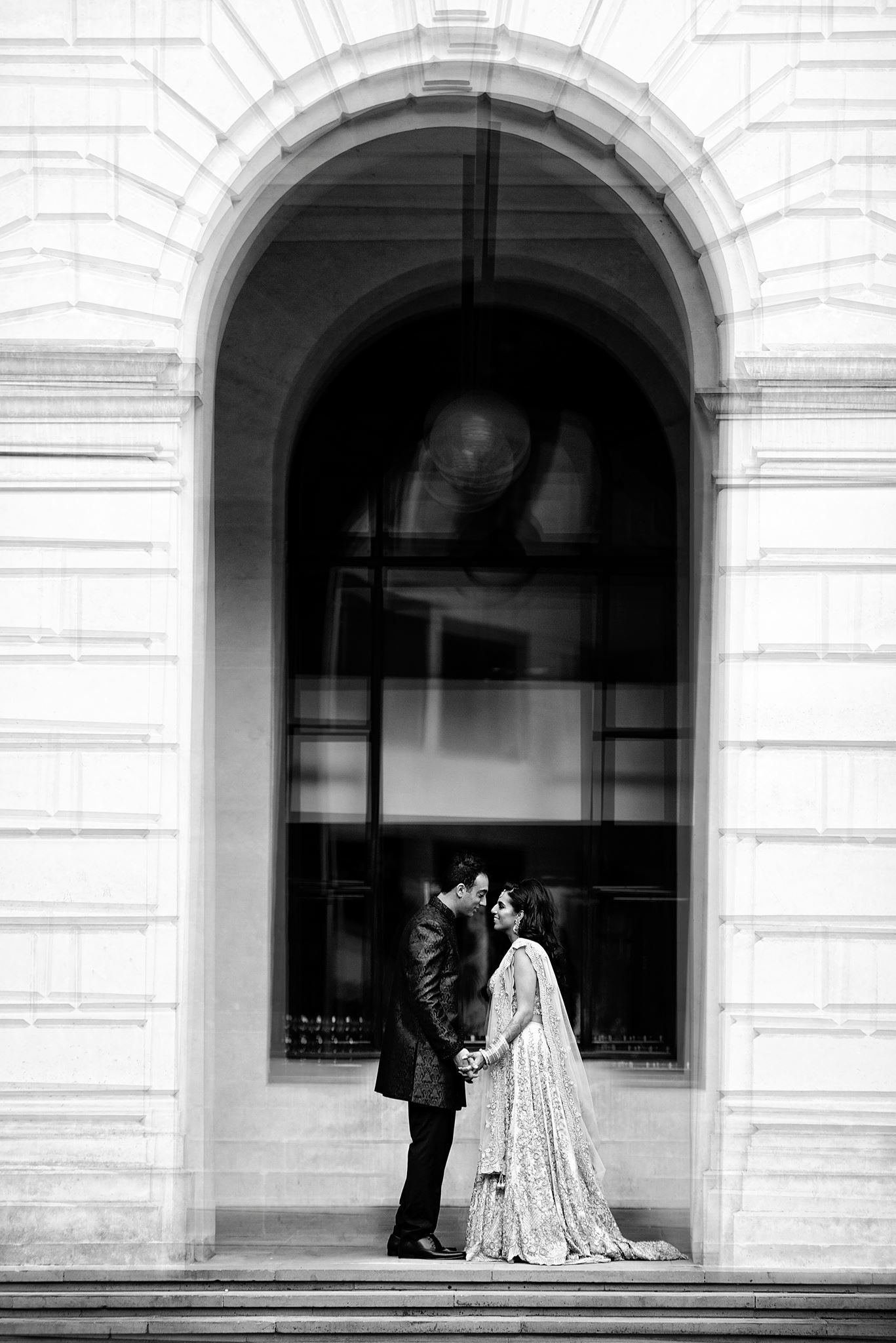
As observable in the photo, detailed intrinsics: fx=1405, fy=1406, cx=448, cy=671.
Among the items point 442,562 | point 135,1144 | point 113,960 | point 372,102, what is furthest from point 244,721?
point 372,102

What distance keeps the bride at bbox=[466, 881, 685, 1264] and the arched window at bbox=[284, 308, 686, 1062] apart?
2532 mm

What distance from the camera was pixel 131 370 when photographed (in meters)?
7.00

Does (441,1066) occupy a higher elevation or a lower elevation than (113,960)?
lower

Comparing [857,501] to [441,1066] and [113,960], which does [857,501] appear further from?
[113,960]

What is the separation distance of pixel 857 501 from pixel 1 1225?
543 cm

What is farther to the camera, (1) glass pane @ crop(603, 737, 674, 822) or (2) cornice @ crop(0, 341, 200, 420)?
(1) glass pane @ crop(603, 737, 674, 822)

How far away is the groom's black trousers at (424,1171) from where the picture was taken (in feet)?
23.1

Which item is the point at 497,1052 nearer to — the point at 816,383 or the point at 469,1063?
the point at 469,1063

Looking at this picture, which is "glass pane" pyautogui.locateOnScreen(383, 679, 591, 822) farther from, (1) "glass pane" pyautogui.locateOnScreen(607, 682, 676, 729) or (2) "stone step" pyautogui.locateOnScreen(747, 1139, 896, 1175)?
(2) "stone step" pyautogui.locateOnScreen(747, 1139, 896, 1175)

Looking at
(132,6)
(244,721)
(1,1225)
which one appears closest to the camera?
(1,1225)

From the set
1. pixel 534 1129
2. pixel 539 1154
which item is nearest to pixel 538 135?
pixel 534 1129

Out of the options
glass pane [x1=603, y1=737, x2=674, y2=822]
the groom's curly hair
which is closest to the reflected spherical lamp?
glass pane [x1=603, y1=737, x2=674, y2=822]

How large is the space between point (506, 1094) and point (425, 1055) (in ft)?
1.47

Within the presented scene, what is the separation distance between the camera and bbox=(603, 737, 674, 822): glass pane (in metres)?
9.58
